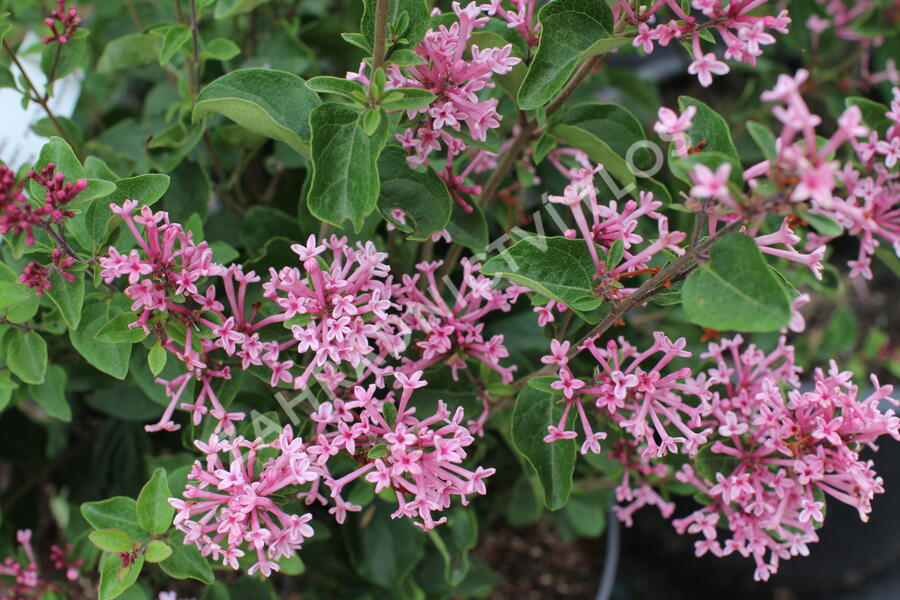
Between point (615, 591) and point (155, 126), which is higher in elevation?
point (155, 126)

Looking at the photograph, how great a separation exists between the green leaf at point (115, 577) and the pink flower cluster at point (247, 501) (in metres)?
0.08

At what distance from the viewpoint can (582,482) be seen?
4.20ft

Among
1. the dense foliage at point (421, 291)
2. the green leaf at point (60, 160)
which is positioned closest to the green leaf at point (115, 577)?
the dense foliage at point (421, 291)

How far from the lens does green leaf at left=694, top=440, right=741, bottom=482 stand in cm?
80

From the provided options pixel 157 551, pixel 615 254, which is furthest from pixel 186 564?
pixel 615 254

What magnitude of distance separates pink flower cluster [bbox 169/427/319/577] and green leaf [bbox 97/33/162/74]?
55cm

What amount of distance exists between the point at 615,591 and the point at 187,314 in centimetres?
144

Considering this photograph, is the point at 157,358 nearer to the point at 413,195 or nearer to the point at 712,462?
the point at 413,195

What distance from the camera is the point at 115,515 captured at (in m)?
0.79

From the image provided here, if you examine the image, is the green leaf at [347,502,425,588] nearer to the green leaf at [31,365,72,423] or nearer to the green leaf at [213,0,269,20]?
the green leaf at [31,365,72,423]

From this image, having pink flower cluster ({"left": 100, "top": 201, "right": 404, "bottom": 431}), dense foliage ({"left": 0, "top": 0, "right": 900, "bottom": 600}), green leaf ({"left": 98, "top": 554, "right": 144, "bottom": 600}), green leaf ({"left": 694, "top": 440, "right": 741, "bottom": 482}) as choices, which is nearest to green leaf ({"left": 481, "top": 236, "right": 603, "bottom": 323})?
dense foliage ({"left": 0, "top": 0, "right": 900, "bottom": 600})

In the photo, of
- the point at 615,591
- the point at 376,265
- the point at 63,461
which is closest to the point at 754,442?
the point at 376,265

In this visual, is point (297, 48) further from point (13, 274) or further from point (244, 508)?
point (244, 508)

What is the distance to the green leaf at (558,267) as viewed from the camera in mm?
673
